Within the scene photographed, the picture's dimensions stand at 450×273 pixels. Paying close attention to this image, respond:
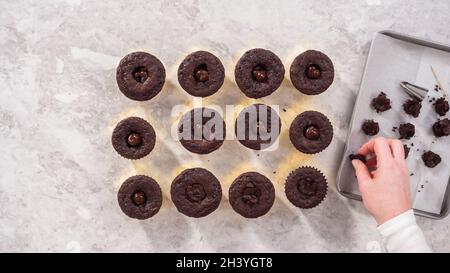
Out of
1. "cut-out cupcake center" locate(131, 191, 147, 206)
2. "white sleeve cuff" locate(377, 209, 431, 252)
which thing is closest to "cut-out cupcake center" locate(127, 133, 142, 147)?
"cut-out cupcake center" locate(131, 191, 147, 206)

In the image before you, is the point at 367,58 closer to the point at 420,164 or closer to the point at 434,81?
the point at 434,81

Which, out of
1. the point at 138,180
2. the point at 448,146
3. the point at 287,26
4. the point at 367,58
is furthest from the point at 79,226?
the point at 448,146

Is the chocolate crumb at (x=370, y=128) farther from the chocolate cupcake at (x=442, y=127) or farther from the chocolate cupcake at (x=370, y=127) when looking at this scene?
the chocolate cupcake at (x=442, y=127)

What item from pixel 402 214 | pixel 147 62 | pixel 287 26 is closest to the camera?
pixel 402 214

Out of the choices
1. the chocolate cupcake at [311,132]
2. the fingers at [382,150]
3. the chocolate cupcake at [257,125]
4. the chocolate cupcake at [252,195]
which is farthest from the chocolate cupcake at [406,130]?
the chocolate cupcake at [252,195]

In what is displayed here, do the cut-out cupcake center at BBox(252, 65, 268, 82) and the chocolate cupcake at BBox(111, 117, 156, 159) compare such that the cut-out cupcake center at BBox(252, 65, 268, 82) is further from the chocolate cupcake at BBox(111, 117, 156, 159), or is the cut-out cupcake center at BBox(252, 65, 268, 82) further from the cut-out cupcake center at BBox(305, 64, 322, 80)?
the chocolate cupcake at BBox(111, 117, 156, 159)

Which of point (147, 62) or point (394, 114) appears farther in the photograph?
point (394, 114)
